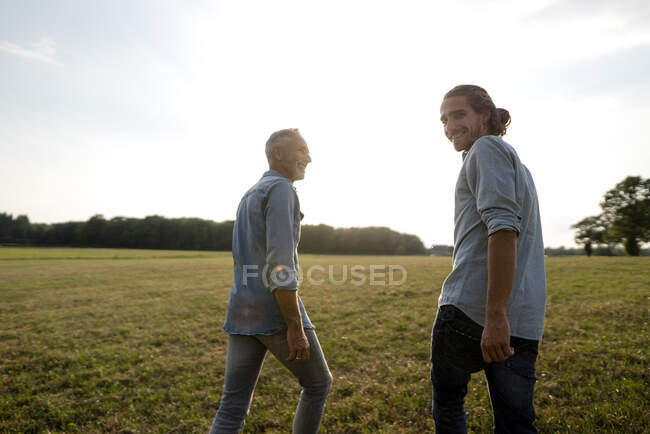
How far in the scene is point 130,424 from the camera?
393 cm

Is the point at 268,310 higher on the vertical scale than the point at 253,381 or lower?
higher

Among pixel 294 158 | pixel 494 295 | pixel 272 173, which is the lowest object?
pixel 494 295

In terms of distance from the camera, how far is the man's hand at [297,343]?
2.01 m

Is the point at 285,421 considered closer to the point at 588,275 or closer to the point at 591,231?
the point at 588,275

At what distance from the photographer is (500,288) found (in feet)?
5.17

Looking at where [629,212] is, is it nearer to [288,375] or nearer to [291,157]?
[288,375]

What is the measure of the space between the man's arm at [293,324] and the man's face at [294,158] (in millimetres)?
831

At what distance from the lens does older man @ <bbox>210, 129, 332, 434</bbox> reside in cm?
199

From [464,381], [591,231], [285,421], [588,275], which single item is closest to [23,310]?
[285,421]

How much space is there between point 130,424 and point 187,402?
0.68 meters

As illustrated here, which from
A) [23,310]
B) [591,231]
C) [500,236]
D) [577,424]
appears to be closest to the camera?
[500,236]

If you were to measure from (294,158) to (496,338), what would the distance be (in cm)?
157

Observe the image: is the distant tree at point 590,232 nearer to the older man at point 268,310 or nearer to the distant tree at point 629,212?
the distant tree at point 629,212

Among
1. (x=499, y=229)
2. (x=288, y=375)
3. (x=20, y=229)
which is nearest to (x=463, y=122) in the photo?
(x=499, y=229)
